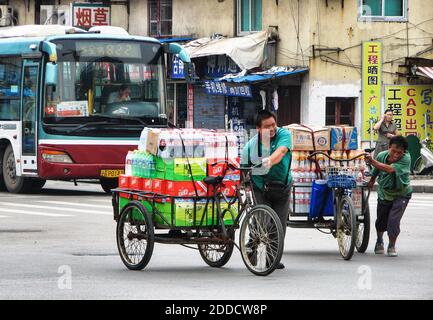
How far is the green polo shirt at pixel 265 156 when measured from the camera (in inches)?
515

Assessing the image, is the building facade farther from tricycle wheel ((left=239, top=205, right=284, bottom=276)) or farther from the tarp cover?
tricycle wheel ((left=239, top=205, right=284, bottom=276))

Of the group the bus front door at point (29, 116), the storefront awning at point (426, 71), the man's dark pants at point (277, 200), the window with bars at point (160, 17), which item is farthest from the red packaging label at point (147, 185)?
the window with bars at point (160, 17)

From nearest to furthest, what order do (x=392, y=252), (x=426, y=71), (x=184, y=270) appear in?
(x=184, y=270), (x=392, y=252), (x=426, y=71)

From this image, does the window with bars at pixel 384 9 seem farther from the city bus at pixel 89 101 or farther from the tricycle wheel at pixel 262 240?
the tricycle wheel at pixel 262 240

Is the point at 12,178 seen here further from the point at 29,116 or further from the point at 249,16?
the point at 249,16

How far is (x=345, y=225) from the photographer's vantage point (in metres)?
14.2

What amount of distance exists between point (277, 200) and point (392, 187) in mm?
2177

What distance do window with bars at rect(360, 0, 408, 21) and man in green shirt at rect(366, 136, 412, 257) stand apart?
817 inches

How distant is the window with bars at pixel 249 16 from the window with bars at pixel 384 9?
3159 millimetres

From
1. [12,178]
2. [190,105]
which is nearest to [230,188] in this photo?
[12,178]

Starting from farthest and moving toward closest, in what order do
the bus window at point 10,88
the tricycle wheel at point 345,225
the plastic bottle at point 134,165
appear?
the bus window at point 10,88 < the tricycle wheel at point 345,225 < the plastic bottle at point 134,165

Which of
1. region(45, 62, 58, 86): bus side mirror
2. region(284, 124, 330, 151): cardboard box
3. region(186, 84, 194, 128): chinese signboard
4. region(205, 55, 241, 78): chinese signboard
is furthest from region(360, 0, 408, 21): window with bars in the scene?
region(284, 124, 330, 151): cardboard box

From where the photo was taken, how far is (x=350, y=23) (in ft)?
116

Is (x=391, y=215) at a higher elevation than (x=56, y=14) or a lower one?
lower
